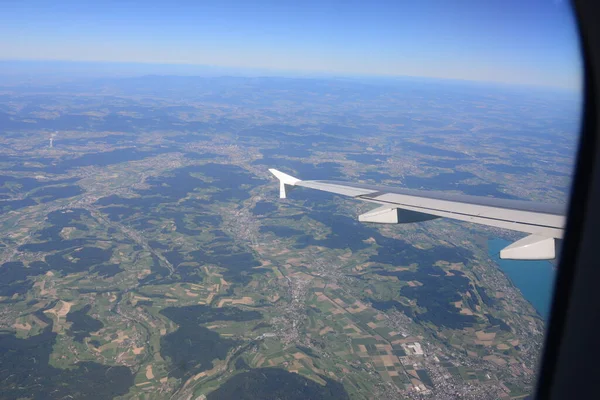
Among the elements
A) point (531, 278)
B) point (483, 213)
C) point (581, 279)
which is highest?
point (581, 279)

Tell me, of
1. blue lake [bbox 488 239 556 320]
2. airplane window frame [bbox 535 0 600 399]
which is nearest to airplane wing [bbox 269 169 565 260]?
airplane window frame [bbox 535 0 600 399]

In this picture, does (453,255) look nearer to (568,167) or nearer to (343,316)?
(343,316)

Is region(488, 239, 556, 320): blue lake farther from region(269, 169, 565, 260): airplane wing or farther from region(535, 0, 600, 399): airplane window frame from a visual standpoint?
region(535, 0, 600, 399): airplane window frame

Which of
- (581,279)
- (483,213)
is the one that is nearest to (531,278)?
(483,213)

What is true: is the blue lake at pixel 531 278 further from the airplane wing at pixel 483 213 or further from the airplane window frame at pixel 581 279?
the airplane window frame at pixel 581 279

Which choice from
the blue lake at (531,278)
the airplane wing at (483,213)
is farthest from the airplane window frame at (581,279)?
the blue lake at (531,278)

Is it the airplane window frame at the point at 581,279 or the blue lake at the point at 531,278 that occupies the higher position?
the airplane window frame at the point at 581,279

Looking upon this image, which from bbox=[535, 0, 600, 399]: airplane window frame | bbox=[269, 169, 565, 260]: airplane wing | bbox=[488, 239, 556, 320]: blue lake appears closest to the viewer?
bbox=[535, 0, 600, 399]: airplane window frame

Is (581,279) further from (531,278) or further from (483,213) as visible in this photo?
(531,278)

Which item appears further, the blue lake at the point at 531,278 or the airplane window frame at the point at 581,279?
the blue lake at the point at 531,278
